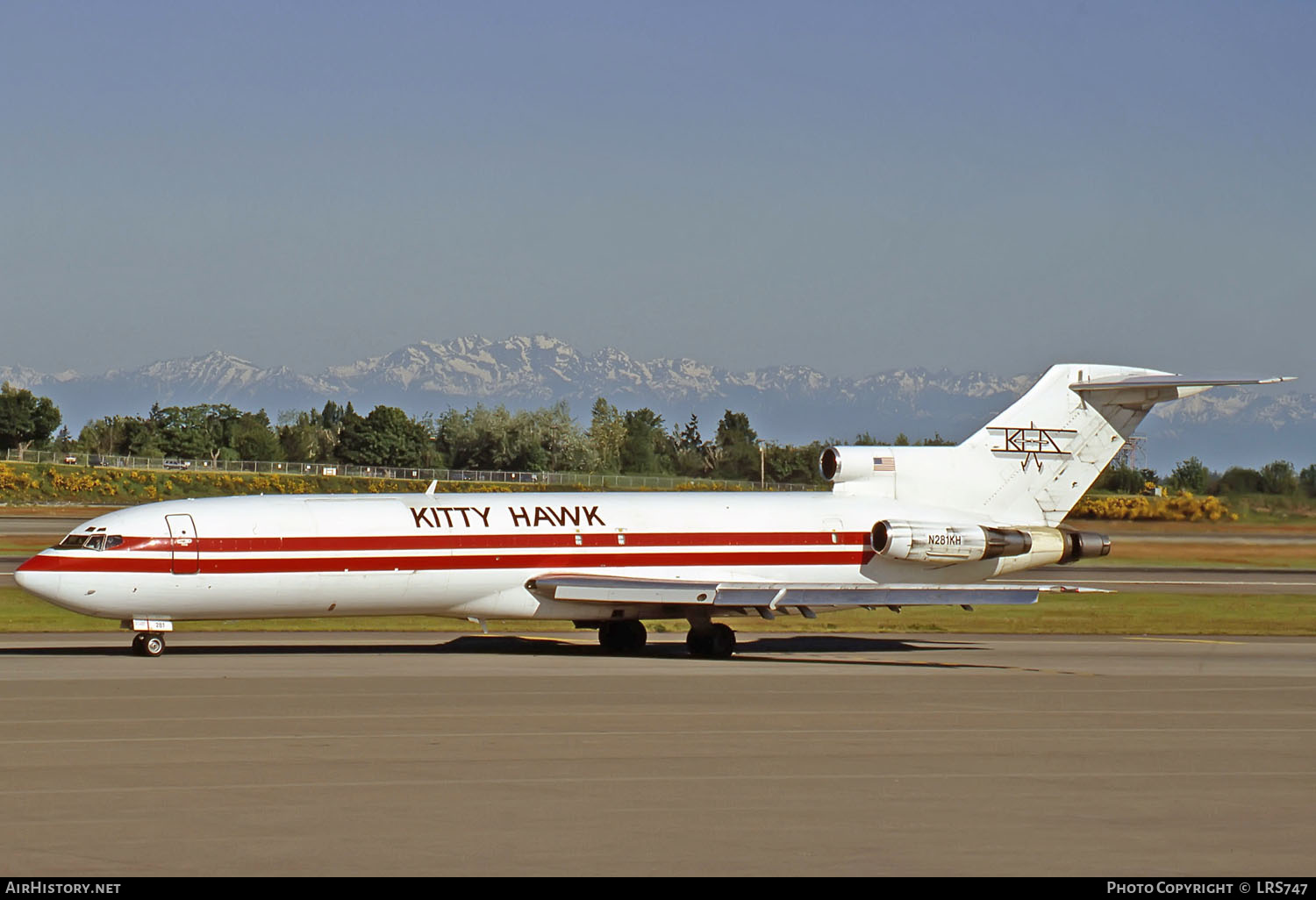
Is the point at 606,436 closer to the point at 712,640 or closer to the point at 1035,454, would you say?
the point at 1035,454

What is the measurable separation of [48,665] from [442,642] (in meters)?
9.94

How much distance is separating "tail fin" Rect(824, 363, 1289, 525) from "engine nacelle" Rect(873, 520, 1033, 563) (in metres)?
1.16

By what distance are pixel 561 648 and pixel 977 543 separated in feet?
33.5

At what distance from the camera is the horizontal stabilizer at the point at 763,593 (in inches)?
1179

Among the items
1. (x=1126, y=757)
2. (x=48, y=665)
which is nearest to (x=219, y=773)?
(x=1126, y=757)

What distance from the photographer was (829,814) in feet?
46.3

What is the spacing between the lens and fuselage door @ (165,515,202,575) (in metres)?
29.8

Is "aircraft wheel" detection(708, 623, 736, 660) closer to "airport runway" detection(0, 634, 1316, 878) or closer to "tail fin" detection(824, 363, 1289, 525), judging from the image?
"airport runway" detection(0, 634, 1316, 878)

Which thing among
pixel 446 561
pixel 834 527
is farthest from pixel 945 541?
pixel 446 561

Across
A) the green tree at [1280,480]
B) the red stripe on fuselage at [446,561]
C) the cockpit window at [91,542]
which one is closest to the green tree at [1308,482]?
the green tree at [1280,480]

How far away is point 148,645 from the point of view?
29.8m

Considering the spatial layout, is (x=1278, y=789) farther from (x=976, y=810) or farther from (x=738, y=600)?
(x=738, y=600)

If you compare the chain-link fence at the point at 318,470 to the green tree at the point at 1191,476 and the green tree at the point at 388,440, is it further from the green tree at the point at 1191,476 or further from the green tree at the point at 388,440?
the green tree at the point at 1191,476

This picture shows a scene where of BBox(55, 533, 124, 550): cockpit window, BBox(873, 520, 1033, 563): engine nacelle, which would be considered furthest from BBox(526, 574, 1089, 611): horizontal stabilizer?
BBox(55, 533, 124, 550): cockpit window
